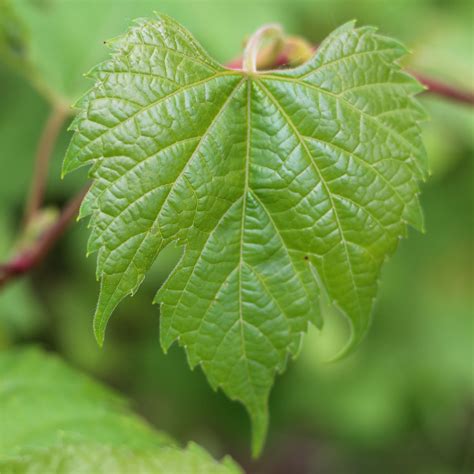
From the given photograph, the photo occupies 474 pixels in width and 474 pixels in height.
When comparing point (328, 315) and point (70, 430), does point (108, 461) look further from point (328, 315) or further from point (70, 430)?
point (328, 315)

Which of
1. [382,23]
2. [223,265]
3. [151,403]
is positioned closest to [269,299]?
[223,265]

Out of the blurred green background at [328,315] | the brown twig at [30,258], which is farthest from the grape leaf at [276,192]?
the blurred green background at [328,315]

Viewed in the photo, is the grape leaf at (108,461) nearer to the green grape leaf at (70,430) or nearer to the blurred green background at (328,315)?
the green grape leaf at (70,430)

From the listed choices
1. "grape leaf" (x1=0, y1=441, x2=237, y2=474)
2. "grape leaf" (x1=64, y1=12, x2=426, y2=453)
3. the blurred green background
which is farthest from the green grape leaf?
the blurred green background

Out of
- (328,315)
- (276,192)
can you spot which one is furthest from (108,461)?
(328,315)

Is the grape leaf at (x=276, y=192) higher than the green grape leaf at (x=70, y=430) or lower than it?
higher

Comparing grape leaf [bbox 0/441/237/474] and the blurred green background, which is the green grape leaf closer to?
grape leaf [bbox 0/441/237/474]

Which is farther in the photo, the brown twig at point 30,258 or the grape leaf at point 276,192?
the brown twig at point 30,258
